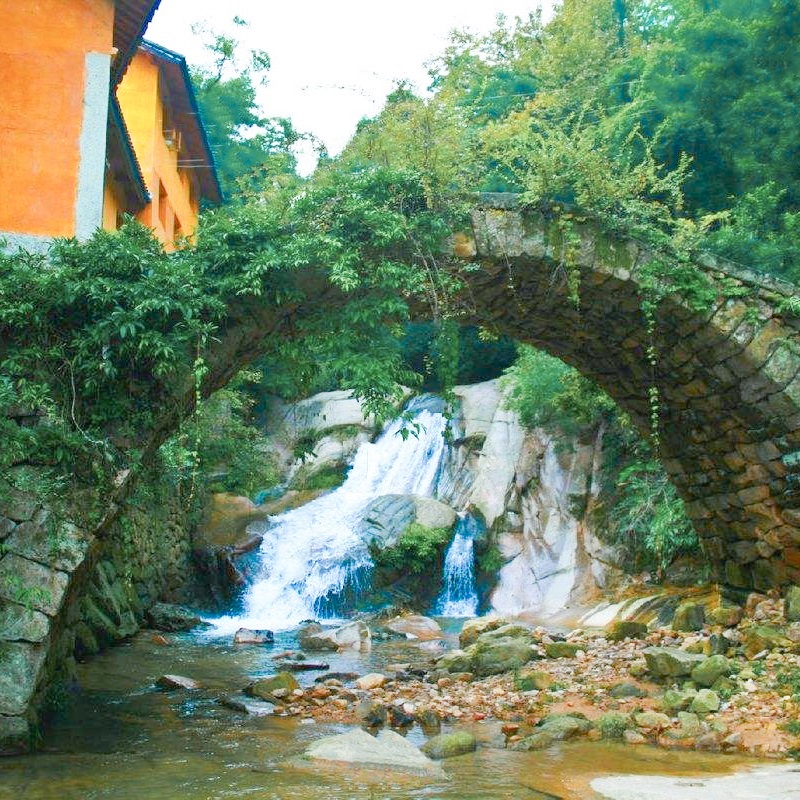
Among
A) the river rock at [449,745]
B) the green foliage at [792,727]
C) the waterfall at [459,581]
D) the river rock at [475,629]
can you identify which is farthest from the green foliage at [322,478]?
the green foliage at [792,727]

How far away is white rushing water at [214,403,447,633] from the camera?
510 inches

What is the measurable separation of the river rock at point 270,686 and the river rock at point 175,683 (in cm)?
52

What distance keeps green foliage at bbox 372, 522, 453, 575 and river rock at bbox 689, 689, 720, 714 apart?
775cm

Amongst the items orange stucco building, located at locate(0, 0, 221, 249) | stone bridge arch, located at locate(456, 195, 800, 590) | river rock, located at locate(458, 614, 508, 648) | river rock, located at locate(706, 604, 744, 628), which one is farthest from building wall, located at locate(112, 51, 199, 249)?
river rock, located at locate(706, 604, 744, 628)

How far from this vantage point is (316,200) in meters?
6.27

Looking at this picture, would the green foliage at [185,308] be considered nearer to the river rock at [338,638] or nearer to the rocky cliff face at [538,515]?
the river rock at [338,638]

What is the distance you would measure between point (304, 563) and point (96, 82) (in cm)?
838

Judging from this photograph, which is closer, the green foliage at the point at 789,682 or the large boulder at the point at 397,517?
the green foliage at the point at 789,682

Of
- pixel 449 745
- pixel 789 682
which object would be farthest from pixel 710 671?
pixel 449 745

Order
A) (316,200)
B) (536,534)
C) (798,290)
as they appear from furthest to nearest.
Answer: (536,534)
(798,290)
(316,200)

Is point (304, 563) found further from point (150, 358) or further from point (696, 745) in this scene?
point (696, 745)

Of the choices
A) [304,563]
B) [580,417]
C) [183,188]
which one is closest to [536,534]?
[580,417]

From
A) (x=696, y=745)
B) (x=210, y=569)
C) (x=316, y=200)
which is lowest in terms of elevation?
(x=696, y=745)

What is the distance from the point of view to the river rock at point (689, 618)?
26.3 feet
